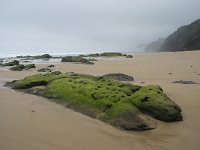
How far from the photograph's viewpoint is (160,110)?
8133mm

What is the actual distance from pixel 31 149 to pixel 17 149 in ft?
0.91

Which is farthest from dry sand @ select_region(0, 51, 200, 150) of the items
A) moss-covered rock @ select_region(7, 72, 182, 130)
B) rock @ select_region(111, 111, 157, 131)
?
moss-covered rock @ select_region(7, 72, 182, 130)

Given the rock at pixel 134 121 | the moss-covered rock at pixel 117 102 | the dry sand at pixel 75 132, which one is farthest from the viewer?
the moss-covered rock at pixel 117 102

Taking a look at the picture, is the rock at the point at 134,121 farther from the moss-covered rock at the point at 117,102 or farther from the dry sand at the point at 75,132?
the dry sand at the point at 75,132

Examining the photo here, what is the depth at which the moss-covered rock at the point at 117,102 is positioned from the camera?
25.3 feet

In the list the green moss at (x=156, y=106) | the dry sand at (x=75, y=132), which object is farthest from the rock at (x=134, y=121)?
the green moss at (x=156, y=106)

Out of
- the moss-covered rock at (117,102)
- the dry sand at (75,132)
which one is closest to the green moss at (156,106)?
the moss-covered rock at (117,102)

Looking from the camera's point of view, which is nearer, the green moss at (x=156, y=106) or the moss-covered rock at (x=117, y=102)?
the moss-covered rock at (x=117, y=102)

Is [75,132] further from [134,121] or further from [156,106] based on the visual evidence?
[156,106]

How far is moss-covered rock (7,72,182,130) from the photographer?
773cm

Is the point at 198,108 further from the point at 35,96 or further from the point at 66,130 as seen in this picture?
the point at 35,96

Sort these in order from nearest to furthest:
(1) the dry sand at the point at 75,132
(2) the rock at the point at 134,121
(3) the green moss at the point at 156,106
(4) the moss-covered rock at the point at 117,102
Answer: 1. (1) the dry sand at the point at 75,132
2. (2) the rock at the point at 134,121
3. (4) the moss-covered rock at the point at 117,102
4. (3) the green moss at the point at 156,106

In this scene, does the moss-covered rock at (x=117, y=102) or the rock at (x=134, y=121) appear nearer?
the rock at (x=134, y=121)

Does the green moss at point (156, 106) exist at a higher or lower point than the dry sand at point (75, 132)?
higher
